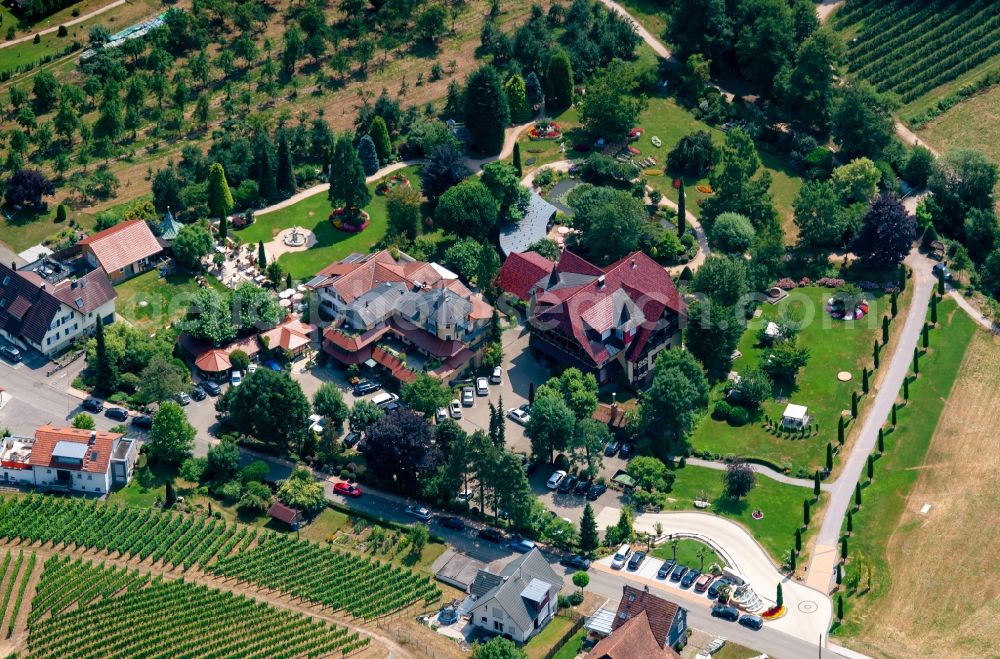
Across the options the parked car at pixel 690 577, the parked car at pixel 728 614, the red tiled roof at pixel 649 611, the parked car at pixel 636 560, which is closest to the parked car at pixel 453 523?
the parked car at pixel 636 560

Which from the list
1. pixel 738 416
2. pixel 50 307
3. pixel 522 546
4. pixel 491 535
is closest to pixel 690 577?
pixel 522 546

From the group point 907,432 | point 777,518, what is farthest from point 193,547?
point 907,432

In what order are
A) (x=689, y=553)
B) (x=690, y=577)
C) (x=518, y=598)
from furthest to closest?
(x=689, y=553) → (x=690, y=577) → (x=518, y=598)

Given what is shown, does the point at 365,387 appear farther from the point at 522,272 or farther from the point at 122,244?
the point at 122,244

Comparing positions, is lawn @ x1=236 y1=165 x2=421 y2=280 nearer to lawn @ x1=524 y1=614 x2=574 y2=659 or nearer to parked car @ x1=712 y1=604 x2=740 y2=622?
lawn @ x1=524 y1=614 x2=574 y2=659

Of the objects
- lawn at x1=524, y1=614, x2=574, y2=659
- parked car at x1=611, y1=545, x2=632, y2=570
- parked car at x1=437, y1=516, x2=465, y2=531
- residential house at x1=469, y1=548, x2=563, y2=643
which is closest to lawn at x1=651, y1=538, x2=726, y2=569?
parked car at x1=611, y1=545, x2=632, y2=570

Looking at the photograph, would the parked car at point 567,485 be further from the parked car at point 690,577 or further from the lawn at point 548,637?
the lawn at point 548,637
